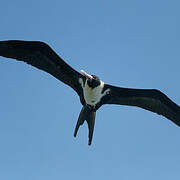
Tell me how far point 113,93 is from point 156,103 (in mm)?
1076

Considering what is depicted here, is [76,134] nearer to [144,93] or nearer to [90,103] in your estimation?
[90,103]

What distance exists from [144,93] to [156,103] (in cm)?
40

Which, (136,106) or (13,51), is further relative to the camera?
(136,106)

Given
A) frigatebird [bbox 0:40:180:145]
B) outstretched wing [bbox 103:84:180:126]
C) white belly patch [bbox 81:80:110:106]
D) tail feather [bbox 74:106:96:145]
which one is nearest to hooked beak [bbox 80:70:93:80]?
frigatebird [bbox 0:40:180:145]

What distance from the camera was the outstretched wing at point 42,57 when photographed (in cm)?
1469

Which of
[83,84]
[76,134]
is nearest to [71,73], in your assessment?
[83,84]

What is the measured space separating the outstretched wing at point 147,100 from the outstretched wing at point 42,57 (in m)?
0.87

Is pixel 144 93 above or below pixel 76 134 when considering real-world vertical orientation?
above

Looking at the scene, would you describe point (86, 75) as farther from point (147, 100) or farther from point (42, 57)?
point (147, 100)

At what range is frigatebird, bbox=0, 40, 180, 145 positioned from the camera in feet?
48.5

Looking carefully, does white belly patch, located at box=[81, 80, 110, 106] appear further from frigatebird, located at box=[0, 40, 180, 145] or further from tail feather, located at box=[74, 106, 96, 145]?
tail feather, located at box=[74, 106, 96, 145]

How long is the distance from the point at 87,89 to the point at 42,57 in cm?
128

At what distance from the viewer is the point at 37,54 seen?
14914mm

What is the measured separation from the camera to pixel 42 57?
15.0 metres
